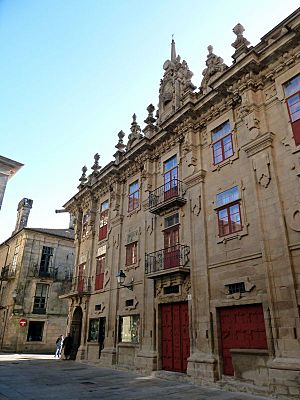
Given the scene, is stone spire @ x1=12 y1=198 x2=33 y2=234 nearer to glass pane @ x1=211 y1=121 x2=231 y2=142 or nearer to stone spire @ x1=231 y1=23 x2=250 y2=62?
glass pane @ x1=211 y1=121 x2=231 y2=142

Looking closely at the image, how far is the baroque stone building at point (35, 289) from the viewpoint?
26.6 meters

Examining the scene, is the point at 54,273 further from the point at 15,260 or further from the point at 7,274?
the point at 7,274

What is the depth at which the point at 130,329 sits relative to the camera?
52.3 ft

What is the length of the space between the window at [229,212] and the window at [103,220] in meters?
9.75

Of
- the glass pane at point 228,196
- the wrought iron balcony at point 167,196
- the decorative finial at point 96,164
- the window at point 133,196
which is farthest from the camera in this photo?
the decorative finial at point 96,164

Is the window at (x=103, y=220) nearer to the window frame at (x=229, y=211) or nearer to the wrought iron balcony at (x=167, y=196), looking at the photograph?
the wrought iron balcony at (x=167, y=196)

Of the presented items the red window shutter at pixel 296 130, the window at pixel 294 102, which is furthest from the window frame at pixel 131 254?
the window at pixel 294 102

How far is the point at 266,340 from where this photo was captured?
32.6 feet

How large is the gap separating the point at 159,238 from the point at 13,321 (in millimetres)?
18073

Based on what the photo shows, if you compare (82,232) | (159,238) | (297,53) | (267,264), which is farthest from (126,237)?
(297,53)

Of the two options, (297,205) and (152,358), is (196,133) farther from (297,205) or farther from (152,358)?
(152,358)

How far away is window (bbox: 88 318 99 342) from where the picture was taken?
61.1ft

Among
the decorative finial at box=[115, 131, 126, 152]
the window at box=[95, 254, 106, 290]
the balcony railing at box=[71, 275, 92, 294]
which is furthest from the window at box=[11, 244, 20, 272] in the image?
the decorative finial at box=[115, 131, 126, 152]

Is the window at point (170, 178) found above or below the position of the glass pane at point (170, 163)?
below
